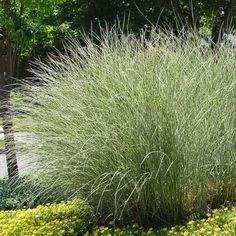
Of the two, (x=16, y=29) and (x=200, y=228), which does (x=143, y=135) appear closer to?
(x=200, y=228)

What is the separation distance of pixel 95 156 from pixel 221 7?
11869 mm

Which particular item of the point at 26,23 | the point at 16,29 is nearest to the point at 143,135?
the point at 16,29

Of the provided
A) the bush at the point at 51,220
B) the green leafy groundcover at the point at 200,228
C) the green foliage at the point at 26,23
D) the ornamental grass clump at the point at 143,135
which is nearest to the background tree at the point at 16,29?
the green foliage at the point at 26,23

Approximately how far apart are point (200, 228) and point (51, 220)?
187 centimetres

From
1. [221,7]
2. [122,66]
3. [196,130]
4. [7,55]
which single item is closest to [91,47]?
[122,66]

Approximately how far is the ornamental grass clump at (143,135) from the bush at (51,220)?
275 millimetres

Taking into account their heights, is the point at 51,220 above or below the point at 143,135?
below

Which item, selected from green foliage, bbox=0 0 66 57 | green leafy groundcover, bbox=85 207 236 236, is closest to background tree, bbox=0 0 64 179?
green foliage, bbox=0 0 66 57

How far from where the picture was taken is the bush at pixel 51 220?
5348 millimetres

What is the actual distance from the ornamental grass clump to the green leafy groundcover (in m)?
0.18

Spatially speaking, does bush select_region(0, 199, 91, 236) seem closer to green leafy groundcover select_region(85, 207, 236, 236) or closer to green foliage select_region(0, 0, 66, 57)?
green leafy groundcover select_region(85, 207, 236, 236)

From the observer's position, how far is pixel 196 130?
4.86 m

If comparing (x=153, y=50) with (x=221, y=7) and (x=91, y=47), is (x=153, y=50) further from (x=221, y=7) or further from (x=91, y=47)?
(x=221, y=7)

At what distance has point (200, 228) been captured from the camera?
457 cm
